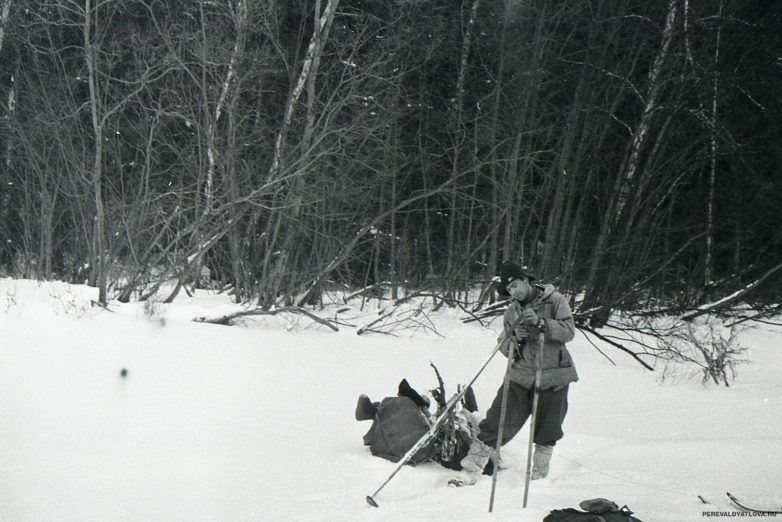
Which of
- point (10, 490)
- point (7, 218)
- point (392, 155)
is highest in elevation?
point (392, 155)

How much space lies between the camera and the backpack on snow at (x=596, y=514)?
428 centimetres

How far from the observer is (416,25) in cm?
1575

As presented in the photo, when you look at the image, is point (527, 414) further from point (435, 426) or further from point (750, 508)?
point (750, 508)

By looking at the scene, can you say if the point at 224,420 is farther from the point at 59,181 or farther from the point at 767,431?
the point at 59,181

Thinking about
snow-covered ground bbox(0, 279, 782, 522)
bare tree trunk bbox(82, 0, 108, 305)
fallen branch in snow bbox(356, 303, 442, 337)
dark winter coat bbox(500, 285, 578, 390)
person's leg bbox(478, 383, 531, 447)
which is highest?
bare tree trunk bbox(82, 0, 108, 305)

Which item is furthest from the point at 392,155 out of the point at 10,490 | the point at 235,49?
the point at 10,490

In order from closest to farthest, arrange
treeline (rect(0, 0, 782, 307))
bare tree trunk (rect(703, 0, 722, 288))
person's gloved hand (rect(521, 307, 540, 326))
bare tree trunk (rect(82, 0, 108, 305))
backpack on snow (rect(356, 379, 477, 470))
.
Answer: person's gloved hand (rect(521, 307, 540, 326)), backpack on snow (rect(356, 379, 477, 470)), bare tree trunk (rect(82, 0, 108, 305)), treeline (rect(0, 0, 782, 307)), bare tree trunk (rect(703, 0, 722, 288))

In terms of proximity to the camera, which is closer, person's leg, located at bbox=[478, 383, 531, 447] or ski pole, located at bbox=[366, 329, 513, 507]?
Result: ski pole, located at bbox=[366, 329, 513, 507]

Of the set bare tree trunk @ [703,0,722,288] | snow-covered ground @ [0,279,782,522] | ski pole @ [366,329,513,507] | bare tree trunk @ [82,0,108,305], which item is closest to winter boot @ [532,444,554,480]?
snow-covered ground @ [0,279,782,522]

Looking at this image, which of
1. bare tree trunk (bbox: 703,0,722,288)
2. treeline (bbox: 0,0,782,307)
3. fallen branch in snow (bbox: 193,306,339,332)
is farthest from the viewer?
bare tree trunk (bbox: 703,0,722,288)

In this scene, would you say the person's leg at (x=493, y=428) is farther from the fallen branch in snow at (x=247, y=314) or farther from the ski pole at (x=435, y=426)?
the fallen branch in snow at (x=247, y=314)

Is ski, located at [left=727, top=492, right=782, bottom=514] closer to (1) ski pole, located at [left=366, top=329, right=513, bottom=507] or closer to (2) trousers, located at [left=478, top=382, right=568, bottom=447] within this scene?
(2) trousers, located at [left=478, top=382, right=568, bottom=447]

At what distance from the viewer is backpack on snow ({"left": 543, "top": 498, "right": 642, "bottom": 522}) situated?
4.28m

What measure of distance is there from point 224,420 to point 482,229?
1235cm
